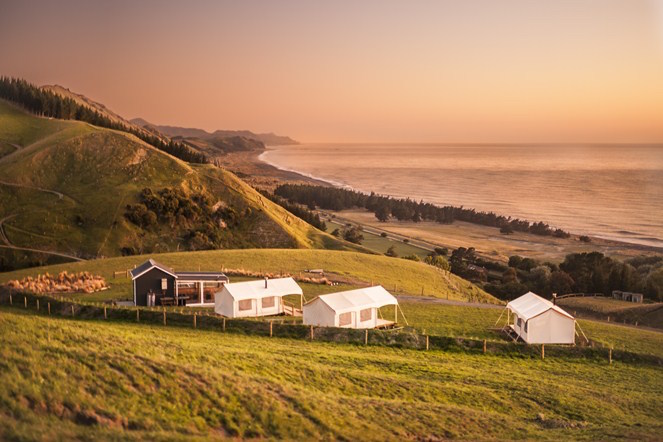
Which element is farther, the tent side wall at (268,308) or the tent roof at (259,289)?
the tent side wall at (268,308)

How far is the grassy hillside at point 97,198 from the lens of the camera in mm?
72688

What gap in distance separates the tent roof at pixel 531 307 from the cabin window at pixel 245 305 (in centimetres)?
1908

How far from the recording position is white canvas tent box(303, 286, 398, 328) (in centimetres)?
3678

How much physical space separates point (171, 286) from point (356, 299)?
15013 mm

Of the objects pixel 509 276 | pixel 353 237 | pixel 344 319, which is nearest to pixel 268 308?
pixel 344 319

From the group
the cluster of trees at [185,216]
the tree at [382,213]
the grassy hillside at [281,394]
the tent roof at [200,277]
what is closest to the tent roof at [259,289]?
the tent roof at [200,277]

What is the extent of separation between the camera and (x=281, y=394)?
18.7 metres

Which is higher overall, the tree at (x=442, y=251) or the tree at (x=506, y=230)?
the tree at (x=506, y=230)

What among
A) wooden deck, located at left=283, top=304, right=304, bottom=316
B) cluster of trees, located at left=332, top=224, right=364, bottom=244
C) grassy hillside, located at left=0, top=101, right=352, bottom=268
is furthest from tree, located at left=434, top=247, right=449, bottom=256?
wooden deck, located at left=283, top=304, right=304, bottom=316

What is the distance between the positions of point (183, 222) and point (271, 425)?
70.5 metres

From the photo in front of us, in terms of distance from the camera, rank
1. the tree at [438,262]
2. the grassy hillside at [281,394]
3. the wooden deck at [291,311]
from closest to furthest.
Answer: the grassy hillside at [281,394] < the wooden deck at [291,311] < the tree at [438,262]

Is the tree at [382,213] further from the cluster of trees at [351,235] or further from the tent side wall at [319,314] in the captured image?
the tent side wall at [319,314]

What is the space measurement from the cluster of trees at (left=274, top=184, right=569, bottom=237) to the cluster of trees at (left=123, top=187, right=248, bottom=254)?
6952 centimetres

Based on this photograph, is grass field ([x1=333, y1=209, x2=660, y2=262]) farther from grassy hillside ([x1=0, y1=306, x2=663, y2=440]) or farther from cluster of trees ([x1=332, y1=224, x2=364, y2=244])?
grassy hillside ([x1=0, y1=306, x2=663, y2=440])
